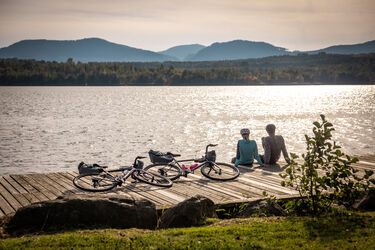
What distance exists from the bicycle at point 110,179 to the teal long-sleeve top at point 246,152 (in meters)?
3.39

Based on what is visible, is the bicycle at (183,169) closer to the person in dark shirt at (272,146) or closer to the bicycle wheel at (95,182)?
the bicycle wheel at (95,182)

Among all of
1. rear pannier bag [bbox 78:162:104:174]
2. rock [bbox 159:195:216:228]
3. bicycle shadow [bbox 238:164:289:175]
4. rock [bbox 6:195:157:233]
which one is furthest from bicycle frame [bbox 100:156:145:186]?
bicycle shadow [bbox 238:164:289:175]

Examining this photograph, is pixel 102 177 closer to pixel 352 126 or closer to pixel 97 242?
pixel 97 242

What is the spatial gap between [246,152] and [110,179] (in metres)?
4.96

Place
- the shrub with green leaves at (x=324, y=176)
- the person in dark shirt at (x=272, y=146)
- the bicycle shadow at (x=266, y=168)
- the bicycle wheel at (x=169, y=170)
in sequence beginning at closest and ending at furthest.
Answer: the shrub with green leaves at (x=324, y=176) < the bicycle wheel at (x=169, y=170) < the bicycle shadow at (x=266, y=168) < the person in dark shirt at (x=272, y=146)

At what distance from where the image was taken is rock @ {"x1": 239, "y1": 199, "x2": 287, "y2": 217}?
807cm

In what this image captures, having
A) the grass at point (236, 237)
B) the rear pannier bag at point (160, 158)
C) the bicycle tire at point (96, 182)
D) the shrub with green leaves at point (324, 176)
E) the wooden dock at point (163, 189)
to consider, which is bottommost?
the wooden dock at point (163, 189)

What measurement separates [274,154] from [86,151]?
25.0 m

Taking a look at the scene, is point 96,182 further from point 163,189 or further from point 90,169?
point 163,189

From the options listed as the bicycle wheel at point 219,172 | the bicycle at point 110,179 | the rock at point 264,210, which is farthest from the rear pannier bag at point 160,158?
the rock at point 264,210

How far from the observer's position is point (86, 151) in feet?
114

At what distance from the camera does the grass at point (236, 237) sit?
5.85m

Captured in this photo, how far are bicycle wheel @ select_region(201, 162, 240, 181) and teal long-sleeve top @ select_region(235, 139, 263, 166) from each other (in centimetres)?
111

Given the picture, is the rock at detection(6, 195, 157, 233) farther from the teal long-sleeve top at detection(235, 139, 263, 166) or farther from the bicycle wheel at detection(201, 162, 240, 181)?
the teal long-sleeve top at detection(235, 139, 263, 166)
